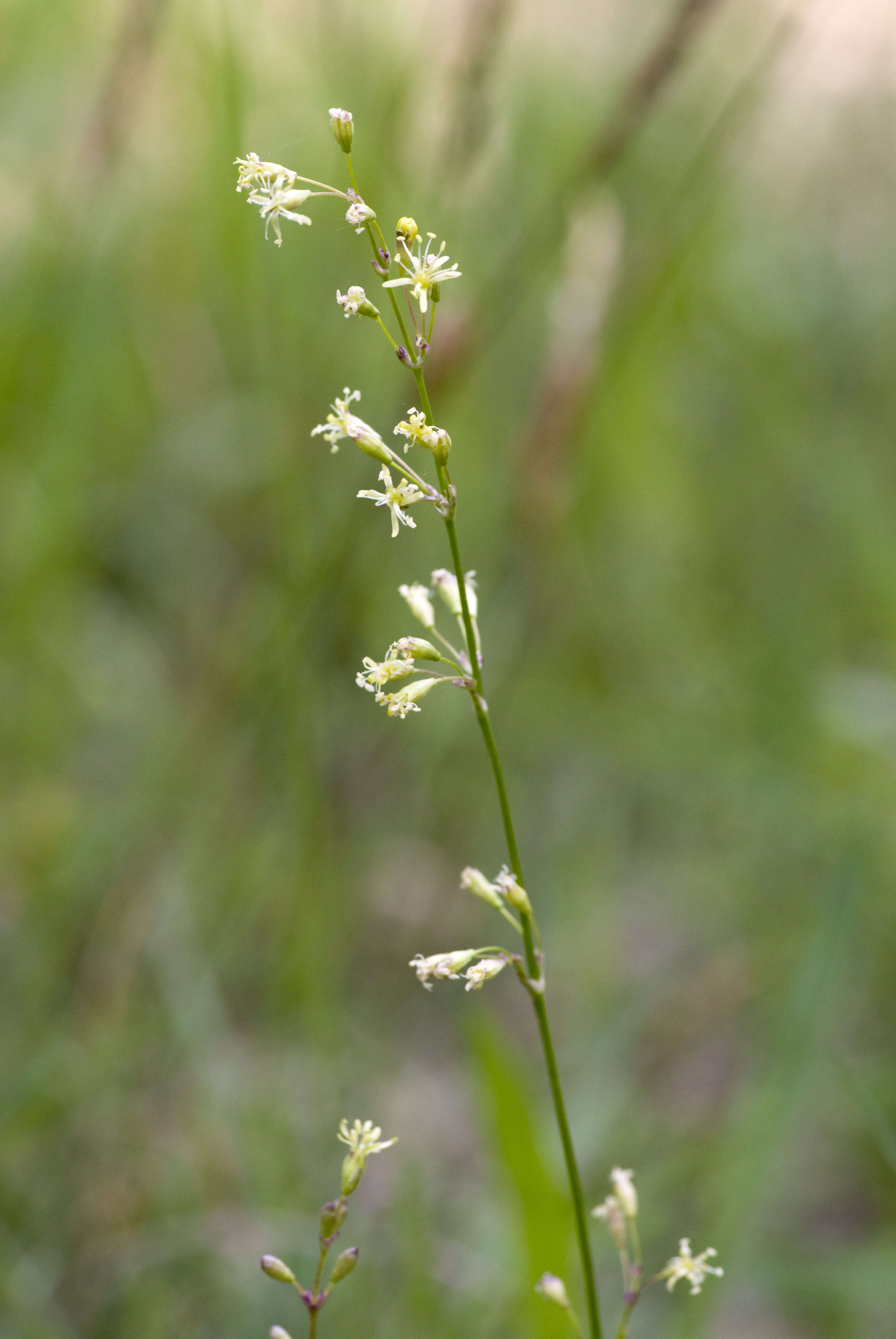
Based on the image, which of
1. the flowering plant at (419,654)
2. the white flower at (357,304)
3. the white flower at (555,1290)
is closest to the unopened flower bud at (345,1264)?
the flowering plant at (419,654)

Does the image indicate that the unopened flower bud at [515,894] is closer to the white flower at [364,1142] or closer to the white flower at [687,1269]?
the white flower at [364,1142]

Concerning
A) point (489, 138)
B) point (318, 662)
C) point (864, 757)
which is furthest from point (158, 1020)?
point (864, 757)

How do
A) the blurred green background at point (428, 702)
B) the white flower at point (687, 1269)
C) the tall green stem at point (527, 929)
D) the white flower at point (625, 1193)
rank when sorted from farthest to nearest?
the blurred green background at point (428, 702)
the white flower at point (625, 1193)
the white flower at point (687, 1269)
the tall green stem at point (527, 929)

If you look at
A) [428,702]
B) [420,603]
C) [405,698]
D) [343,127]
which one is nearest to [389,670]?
[405,698]

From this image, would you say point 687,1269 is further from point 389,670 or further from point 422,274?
point 422,274

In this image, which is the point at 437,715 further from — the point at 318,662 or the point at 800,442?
the point at 800,442
